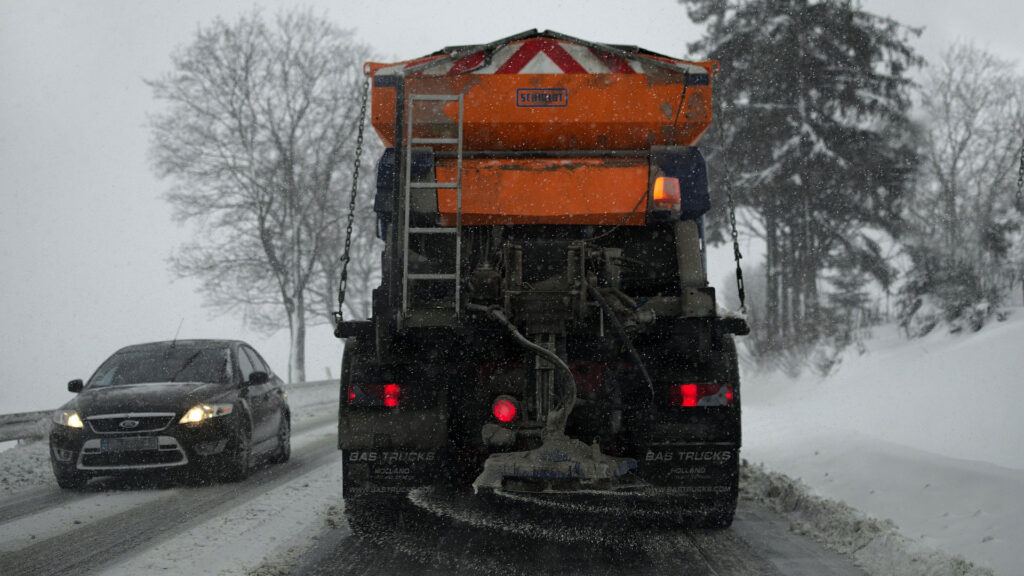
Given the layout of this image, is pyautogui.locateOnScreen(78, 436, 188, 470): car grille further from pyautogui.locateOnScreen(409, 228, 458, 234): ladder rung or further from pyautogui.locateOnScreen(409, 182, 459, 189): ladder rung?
pyautogui.locateOnScreen(409, 182, 459, 189): ladder rung

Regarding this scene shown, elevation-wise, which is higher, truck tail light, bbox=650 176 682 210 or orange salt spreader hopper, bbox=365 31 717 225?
orange salt spreader hopper, bbox=365 31 717 225

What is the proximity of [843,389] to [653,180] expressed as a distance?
9.81 m

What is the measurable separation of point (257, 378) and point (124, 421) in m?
1.64

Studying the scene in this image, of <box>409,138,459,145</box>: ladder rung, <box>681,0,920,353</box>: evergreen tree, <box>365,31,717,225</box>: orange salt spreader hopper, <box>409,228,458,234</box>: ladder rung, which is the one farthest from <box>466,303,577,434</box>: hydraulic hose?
<box>681,0,920,353</box>: evergreen tree

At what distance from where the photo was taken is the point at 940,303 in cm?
1459

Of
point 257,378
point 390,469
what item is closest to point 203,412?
point 257,378

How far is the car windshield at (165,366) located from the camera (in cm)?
953

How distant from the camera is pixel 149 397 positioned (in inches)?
342

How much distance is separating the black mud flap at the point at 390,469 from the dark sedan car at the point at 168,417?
3449 mm

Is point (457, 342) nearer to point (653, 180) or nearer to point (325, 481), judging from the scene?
point (653, 180)

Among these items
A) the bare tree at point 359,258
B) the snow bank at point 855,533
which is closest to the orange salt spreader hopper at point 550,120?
the snow bank at point 855,533

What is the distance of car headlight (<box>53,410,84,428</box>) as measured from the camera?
8406 millimetres

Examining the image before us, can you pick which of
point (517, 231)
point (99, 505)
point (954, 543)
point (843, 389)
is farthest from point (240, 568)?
point (843, 389)

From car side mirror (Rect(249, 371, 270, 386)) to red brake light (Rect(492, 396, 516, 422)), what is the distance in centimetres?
492
